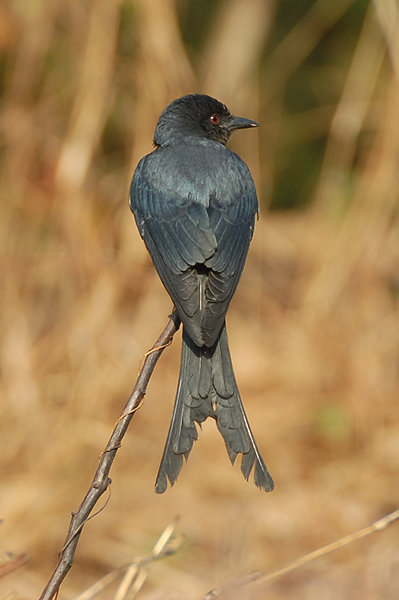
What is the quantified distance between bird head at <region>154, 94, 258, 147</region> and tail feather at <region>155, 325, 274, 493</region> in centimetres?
127

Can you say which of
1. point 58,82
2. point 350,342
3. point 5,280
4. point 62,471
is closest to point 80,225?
point 5,280

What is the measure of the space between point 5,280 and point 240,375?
2116mm

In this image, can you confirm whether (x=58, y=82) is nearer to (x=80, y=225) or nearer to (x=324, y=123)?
(x=80, y=225)

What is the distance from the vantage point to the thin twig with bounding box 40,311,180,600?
188cm

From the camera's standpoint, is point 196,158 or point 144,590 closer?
point 196,158

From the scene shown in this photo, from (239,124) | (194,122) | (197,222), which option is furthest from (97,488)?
(239,124)

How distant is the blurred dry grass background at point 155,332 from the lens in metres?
4.92

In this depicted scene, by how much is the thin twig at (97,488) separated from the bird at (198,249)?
0.33m

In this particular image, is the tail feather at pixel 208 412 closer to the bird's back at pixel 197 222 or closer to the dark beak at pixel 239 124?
the bird's back at pixel 197 222

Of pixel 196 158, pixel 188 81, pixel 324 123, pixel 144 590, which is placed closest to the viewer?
pixel 196 158

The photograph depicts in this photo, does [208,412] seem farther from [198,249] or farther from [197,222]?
[197,222]

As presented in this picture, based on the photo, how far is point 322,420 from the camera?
5.89 m

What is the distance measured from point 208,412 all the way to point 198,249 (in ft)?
2.26

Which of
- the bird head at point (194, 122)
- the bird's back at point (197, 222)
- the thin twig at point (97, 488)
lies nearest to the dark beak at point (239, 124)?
the bird head at point (194, 122)
